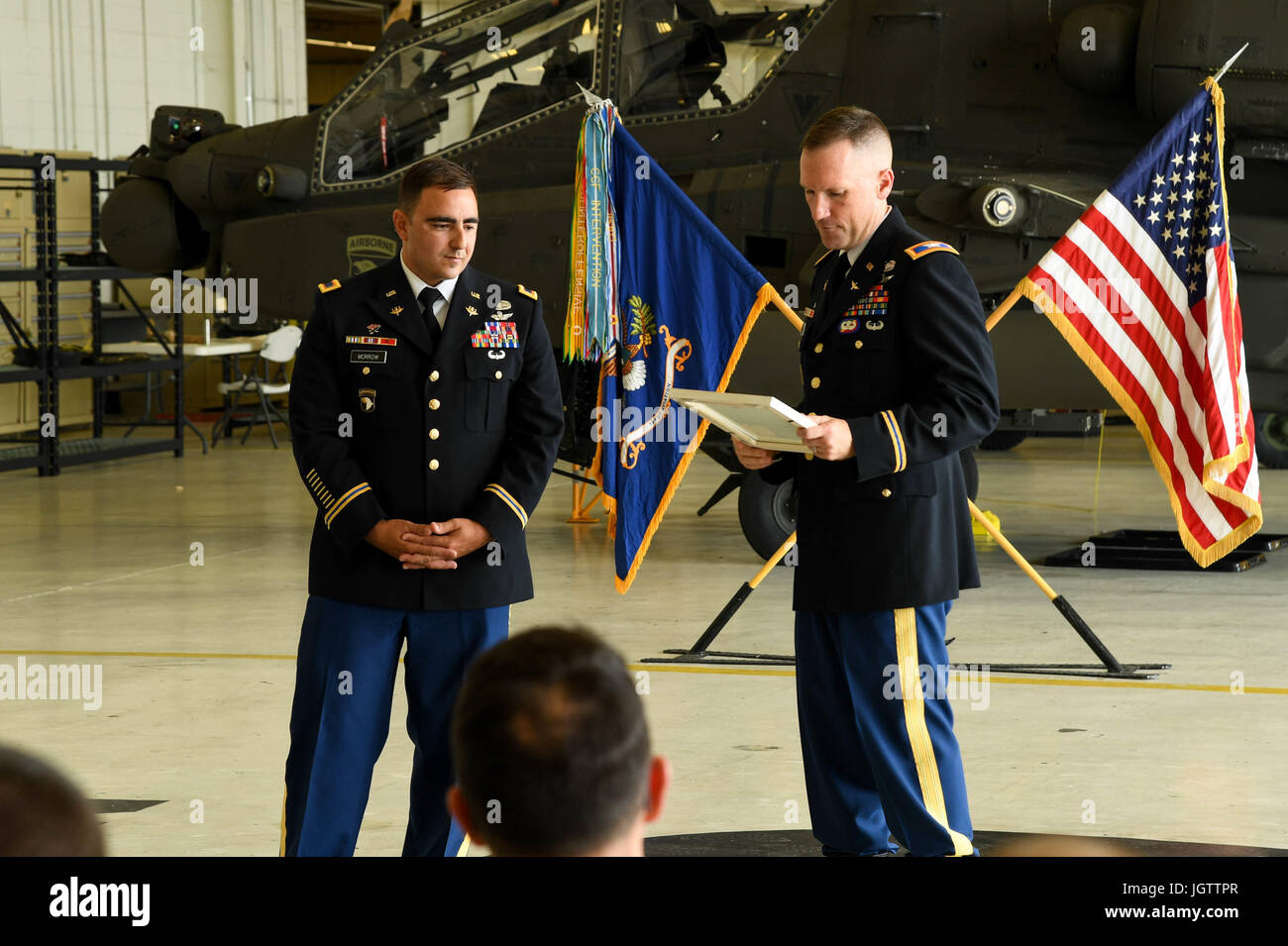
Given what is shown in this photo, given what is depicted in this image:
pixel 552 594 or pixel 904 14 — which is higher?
pixel 904 14

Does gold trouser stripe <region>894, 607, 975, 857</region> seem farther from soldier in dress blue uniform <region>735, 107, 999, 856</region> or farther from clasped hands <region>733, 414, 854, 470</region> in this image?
clasped hands <region>733, 414, 854, 470</region>

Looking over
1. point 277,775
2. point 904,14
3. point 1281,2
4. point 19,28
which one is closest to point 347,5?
point 19,28

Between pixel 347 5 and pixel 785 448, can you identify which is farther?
pixel 347 5

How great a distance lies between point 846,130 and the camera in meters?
3.22

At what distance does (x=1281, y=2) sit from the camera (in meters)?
7.64

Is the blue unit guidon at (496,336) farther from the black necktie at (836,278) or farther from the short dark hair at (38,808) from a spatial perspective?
the short dark hair at (38,808)

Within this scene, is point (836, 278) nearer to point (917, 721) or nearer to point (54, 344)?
point (917, 721)

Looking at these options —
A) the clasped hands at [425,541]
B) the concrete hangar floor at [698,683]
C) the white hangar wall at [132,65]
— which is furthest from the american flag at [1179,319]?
the white hangar wall at [132,65]

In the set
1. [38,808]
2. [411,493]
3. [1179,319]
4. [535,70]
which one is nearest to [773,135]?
[535,70]

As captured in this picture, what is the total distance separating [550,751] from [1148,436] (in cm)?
469
